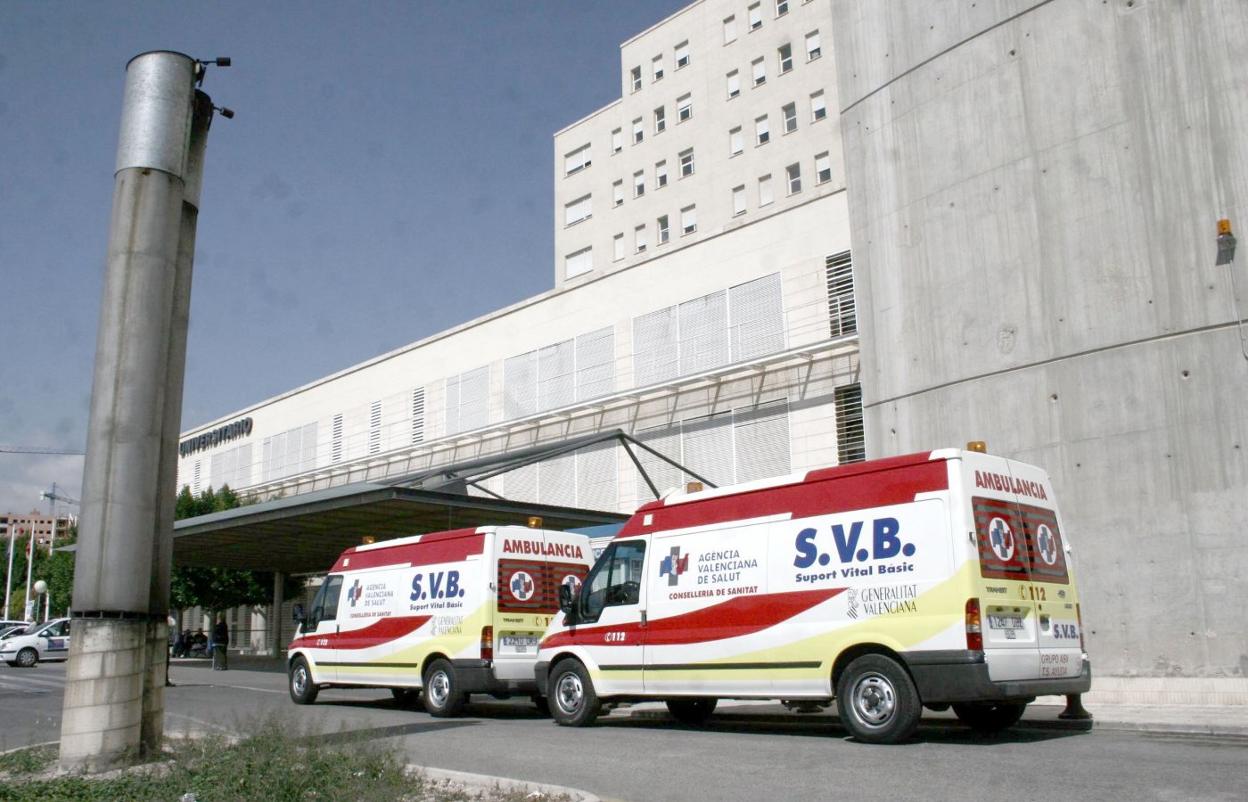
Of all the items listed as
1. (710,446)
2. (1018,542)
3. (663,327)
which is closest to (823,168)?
(663,327)

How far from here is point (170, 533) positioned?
32.3 ft

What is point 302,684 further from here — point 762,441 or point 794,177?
point 794,177

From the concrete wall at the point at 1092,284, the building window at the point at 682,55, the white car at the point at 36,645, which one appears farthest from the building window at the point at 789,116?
the white car at the point at 36,645

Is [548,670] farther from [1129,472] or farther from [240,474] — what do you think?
[240,474]

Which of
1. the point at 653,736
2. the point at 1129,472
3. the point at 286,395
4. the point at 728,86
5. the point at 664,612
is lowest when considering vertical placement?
the point at 653,736

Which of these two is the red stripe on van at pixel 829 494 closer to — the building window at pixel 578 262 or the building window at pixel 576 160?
the building window at pixel 578 262

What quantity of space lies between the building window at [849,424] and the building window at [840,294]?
4.59 feet

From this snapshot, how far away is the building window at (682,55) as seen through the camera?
42875 millimetres

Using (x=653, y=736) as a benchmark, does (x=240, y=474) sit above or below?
above

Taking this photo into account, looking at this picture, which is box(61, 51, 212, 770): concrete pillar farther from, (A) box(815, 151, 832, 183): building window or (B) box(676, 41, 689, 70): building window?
(B) box(676, 41, 689, 70): building window

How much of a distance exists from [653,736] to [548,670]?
7.23 ft

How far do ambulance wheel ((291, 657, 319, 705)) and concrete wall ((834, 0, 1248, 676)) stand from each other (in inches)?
400

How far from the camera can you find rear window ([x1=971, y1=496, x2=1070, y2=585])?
9.79 meters

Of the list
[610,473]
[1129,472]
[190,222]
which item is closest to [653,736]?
[190,222]
